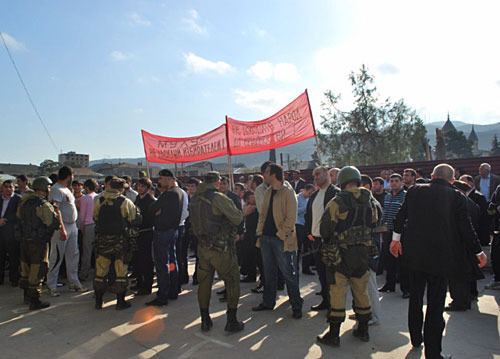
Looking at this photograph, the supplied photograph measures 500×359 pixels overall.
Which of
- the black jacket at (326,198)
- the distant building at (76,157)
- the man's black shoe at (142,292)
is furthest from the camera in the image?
the distant building at (76,157)

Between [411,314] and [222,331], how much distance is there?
213cm

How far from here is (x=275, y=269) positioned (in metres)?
4.70

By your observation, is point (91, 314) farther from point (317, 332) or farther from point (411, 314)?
point (411, 314)

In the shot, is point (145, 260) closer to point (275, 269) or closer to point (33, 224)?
point (33, 224)

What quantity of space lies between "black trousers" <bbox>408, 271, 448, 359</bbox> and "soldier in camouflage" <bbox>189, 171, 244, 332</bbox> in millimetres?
1960

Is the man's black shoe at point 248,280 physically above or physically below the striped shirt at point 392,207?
A: below

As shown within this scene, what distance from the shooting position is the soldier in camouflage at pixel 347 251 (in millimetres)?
3561

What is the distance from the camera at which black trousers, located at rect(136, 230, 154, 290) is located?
18.9 ft

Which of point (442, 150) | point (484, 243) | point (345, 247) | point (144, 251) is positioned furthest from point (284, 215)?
point (442, 150)

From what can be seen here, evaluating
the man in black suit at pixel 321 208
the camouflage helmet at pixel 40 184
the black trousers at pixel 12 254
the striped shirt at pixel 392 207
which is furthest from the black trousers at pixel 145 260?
the striped shirt at pixel 392 207

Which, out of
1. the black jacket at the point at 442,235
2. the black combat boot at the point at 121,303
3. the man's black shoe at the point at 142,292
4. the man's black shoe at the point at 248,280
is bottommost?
the man's black shoe at the point at 248,280

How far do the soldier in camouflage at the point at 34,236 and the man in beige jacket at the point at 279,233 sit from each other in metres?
3.16

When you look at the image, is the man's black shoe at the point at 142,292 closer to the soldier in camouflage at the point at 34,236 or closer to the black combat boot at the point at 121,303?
the black combat boot at the point at 121,303

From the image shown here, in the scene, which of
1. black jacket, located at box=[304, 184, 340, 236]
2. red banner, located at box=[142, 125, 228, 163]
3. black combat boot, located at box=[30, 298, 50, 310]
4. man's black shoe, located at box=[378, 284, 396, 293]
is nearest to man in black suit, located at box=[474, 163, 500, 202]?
man's black shoe, located at box=[378, 284, 396, 293]
